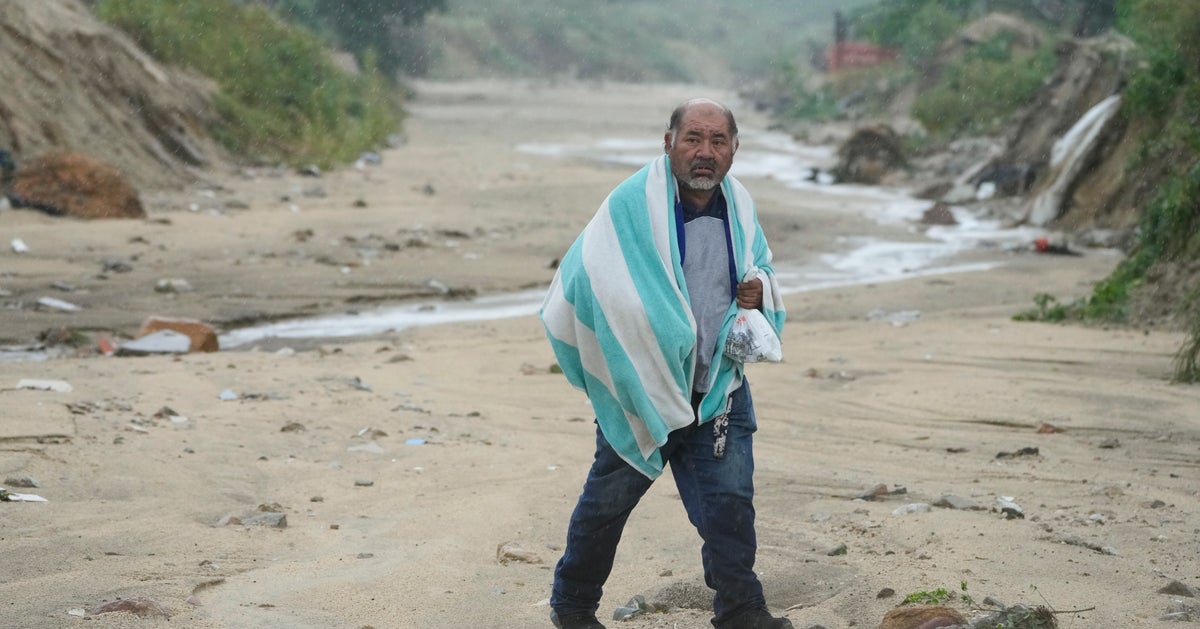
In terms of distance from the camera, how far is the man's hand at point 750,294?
396cm

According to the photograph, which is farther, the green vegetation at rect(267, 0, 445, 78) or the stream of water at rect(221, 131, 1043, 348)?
the green vegetation at rect(267, 0, 445, 78)

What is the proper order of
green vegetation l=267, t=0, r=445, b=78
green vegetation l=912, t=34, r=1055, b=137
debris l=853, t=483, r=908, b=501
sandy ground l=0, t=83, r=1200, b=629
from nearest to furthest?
sandy ground l=0, t=83, r=1200, b=629, debris l=853, t=483, r=908, b=501, green vegetation l=912, t=34, r=1055, b=137, green vegetation l=267, t=0, r=445, b=78

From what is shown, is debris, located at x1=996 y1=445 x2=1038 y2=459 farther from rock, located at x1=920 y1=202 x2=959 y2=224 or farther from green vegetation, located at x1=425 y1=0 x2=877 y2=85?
green vegetation, located at x1=425 y1=0 x2=877 y2=85

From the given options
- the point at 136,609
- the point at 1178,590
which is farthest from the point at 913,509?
the point at 136,609

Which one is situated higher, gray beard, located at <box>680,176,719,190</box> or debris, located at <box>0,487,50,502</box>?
gray beard, located at <box>680,176,719,190</box>

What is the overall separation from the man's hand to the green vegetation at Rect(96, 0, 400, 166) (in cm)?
1765

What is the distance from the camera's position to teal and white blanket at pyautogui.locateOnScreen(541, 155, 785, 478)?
390 cm

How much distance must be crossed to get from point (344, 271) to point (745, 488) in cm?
945

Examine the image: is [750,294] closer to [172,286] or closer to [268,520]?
[268,520]

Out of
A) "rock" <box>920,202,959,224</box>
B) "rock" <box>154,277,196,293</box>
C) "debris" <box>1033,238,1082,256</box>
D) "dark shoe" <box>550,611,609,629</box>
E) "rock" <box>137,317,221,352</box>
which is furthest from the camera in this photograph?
"rock" <box>920,202,959,224</box>

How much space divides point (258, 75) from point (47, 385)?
17.3m

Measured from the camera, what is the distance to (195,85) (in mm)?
21781

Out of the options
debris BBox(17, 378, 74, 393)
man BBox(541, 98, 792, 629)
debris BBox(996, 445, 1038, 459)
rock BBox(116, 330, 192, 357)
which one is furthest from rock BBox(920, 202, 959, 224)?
man BBox(541, 98, 792, 629)

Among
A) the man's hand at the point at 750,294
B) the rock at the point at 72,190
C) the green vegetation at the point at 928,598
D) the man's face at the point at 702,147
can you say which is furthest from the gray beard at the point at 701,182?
the rock at the point at 72,190
